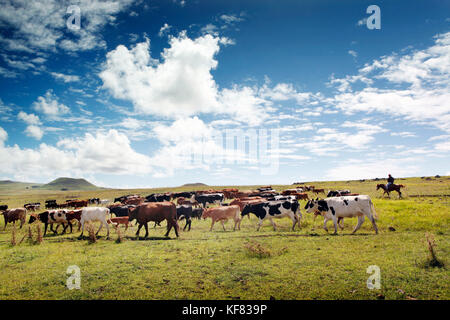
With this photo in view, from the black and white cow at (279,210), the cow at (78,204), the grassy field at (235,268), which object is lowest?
the cow at (78,204)

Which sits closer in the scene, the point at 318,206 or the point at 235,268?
the point at 235,268

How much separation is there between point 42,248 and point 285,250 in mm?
12875

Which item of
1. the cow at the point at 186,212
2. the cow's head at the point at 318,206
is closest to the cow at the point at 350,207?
the cow's head at the point at 318,206

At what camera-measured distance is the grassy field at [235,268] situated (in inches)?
296

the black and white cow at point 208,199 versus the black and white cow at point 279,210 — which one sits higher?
the black and white cow at point 279,210

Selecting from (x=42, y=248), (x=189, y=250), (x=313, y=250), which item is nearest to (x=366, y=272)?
(x=313, y=250)

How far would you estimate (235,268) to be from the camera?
9.65 m

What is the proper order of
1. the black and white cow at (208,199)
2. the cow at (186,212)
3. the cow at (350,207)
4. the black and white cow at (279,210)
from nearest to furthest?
1. the cow at (350,207)
2. the black and white cow at (279,210)
3. the cow at (186,212)
4. the black and white cow at (208,199)

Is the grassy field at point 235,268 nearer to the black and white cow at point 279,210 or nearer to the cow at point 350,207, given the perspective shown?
the cow at point 350,207

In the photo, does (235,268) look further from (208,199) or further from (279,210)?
(208,199)

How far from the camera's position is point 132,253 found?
1212 centimetres

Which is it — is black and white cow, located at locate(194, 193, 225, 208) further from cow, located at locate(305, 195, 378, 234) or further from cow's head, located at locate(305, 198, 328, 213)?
cow, located at locate(305, 195, 378, 234)

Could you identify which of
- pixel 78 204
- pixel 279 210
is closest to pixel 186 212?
pixel 279 210
